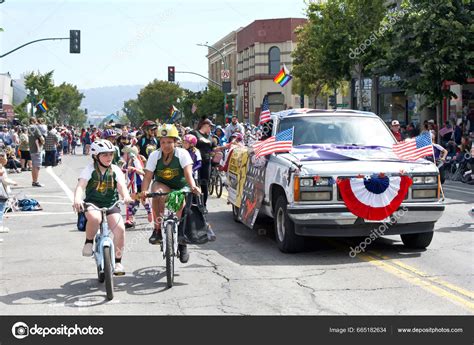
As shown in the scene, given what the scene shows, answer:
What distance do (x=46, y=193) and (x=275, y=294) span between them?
14.1m

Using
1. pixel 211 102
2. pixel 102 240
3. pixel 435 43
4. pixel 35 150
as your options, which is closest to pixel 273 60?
pixel 211 102

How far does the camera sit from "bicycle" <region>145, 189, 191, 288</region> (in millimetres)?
8211

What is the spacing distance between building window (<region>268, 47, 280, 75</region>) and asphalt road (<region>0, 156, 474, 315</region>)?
2752 inches

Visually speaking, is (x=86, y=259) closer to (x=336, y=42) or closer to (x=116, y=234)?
(x=116, y=234)

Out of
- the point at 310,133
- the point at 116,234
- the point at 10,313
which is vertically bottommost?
the point at 10,313

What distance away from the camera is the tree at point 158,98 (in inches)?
5231

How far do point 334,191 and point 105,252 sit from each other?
3315 mm

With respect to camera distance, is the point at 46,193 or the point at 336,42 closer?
the point at 46,193

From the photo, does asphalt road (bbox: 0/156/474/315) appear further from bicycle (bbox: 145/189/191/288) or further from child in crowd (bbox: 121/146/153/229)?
child in crowd (bbox: 121/146/153/229)

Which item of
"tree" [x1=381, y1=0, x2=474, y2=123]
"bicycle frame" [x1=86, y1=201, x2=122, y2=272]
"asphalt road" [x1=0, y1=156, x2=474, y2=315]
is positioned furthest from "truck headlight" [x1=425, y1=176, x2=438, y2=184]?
"tree" [x1=381, y1=0, x2=474, y2=123]

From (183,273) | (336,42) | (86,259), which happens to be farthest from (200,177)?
(336,42)
